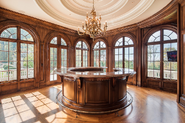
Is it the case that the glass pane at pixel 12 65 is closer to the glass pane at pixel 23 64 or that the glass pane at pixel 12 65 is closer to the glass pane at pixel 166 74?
the glass pane at pixel 23 64

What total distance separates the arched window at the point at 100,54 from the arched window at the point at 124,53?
0.96m

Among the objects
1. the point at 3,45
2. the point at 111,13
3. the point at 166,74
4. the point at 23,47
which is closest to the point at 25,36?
the point at 23,47

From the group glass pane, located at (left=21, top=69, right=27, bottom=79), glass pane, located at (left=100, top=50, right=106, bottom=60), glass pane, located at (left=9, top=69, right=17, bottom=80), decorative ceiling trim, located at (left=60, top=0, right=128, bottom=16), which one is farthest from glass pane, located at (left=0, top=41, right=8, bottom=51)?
glass pane, located at (left=100, top=50, right=106, bottom=60)

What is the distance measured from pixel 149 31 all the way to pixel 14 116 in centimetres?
600

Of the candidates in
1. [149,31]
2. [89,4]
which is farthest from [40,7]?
[149,31]

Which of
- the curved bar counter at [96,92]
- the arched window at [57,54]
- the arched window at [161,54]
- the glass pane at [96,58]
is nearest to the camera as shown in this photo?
the curved bar counter at [96,92]

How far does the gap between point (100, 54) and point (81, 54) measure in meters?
1.38

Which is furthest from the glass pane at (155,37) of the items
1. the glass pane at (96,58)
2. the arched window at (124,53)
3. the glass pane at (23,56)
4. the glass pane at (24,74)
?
the glass pane at (24,74)

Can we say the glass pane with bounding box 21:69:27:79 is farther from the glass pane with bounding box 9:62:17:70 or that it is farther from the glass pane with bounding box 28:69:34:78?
the glass pane with bounding box 9:62:17:70

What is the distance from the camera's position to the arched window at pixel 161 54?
4.06 m

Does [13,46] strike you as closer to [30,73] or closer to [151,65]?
[30,73]

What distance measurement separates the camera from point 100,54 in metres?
6.66

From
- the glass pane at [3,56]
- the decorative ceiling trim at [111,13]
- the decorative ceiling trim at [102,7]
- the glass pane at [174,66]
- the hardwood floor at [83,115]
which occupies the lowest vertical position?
the hardwood floor at [83,115]

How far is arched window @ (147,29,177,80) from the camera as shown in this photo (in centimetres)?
406
